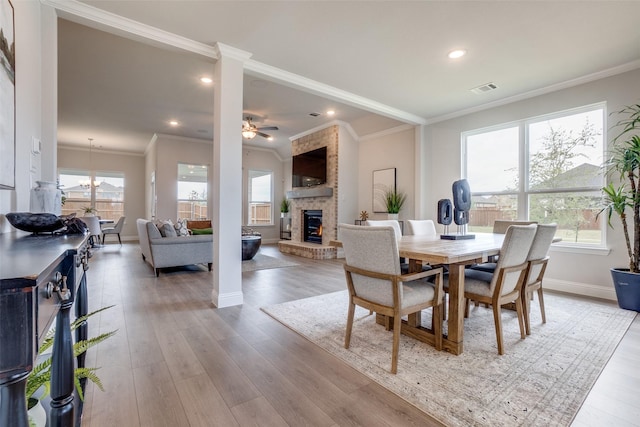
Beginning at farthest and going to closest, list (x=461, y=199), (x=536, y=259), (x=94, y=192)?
(x=94, y=192)
(x=461, y=199)
(x=536, y=259)

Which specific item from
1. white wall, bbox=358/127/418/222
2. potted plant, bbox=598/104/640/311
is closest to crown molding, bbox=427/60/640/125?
potted plant, bbox=598/104/640/311

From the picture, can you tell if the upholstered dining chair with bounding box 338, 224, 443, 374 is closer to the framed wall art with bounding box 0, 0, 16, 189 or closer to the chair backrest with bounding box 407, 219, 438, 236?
the chair backrest with bounding box 407, 219, 438, 236

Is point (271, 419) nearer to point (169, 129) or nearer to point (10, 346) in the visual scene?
point (10, 346)

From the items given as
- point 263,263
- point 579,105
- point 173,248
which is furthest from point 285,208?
point 579,105

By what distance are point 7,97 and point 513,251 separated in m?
3.24

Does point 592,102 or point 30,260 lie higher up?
point 592,102

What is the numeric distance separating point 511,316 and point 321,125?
5.23 metres

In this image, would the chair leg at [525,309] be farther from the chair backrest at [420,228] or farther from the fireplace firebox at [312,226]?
the fireplace firebox at [312,226]

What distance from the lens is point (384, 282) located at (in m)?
1.92

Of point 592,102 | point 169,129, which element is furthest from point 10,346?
point 169,129

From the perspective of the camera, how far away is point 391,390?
167 cm

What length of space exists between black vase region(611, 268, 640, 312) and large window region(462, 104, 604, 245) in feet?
2.15

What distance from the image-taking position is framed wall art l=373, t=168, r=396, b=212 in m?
6.06

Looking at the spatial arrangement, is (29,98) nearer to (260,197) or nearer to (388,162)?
(388,162)
